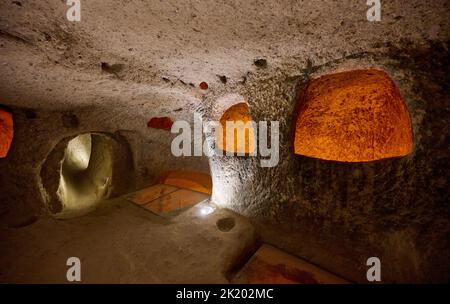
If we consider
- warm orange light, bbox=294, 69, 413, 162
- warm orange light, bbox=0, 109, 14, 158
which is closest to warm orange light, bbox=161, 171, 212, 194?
warm orange light, bbox=294, 69, 413, 162

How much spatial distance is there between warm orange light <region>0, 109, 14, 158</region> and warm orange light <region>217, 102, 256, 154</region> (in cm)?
408

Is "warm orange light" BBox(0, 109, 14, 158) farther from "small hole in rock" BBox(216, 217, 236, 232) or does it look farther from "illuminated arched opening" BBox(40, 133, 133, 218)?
"small hole in rock" BBox(216, 217, 236, 232)

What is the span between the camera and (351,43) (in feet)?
6.84

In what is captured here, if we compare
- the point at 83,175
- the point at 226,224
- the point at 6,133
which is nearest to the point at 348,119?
the point at 226,224

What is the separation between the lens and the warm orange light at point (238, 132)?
13.9 feet

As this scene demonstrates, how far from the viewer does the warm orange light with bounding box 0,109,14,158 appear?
379 centimetres

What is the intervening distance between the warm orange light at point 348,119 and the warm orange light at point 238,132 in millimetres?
1180

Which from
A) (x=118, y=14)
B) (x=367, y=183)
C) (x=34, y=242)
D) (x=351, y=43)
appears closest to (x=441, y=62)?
(x=351, y=43)

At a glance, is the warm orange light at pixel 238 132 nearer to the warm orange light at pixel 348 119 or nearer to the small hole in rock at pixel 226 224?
the warm orange light at pixel 348 119

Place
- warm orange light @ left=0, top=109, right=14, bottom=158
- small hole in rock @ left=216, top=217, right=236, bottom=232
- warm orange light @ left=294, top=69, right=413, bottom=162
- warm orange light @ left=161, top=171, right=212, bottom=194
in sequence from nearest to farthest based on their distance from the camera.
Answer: warm orange light @ left=294, top=69, right=413, bottom=162, small hole in rock @ left=216, top=217, right=236, bottom=232, warm orange light @ left=0, top=109, right=14, bottom=158, warm orange light @ left=161, top=171, right=212, bottom=194

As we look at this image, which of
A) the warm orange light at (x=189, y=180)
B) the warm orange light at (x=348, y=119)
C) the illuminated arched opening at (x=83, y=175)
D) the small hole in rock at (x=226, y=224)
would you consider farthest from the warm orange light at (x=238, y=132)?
the illuminated arched opening at (x=83, y=175)

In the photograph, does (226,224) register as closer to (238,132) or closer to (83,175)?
(238,132)

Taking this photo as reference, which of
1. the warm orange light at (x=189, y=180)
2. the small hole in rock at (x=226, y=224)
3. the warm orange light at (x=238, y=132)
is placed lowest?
the small hole in rock at (x=226, y=224)

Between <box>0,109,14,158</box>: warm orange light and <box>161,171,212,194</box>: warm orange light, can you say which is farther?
<box>161,171,212,194</box>: warm orange light
